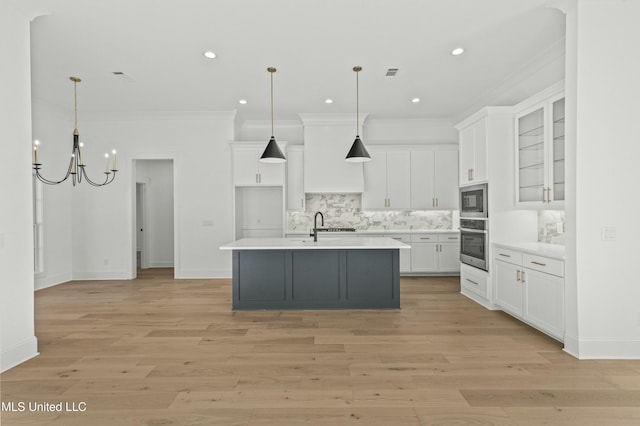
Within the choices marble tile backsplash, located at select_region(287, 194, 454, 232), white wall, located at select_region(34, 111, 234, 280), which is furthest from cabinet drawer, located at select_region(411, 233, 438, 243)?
white wall, located at select_region(34, 111, 234, 280)

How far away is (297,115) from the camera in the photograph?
21.6 feet

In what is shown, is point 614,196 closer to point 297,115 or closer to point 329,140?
point 329,140

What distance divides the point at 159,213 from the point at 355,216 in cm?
444

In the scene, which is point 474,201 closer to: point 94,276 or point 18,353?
point 18,353

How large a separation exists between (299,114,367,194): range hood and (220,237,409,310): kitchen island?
236 centimetres

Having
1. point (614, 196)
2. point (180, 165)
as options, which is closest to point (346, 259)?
point (614, 196)

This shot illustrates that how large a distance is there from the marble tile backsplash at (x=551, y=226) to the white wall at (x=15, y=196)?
5.31 metres

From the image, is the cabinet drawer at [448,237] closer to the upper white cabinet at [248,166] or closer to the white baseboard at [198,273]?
the upper white cabinet at [248,166]

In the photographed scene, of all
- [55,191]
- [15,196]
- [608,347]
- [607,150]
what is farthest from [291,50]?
[55,191]

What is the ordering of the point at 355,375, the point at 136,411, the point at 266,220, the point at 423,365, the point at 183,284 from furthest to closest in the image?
the point at 266,220
the point at 183,284
the point at 423,365
the point at 355,375
the point at 136,411

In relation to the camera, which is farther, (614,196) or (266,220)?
(266,220)

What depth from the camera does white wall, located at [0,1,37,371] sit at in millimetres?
2805

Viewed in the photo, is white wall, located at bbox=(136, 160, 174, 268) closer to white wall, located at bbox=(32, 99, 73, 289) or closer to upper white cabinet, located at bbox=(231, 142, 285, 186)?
white wall, located at bbox=(32, 99, 73, 289)

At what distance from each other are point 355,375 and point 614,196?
2.54m
